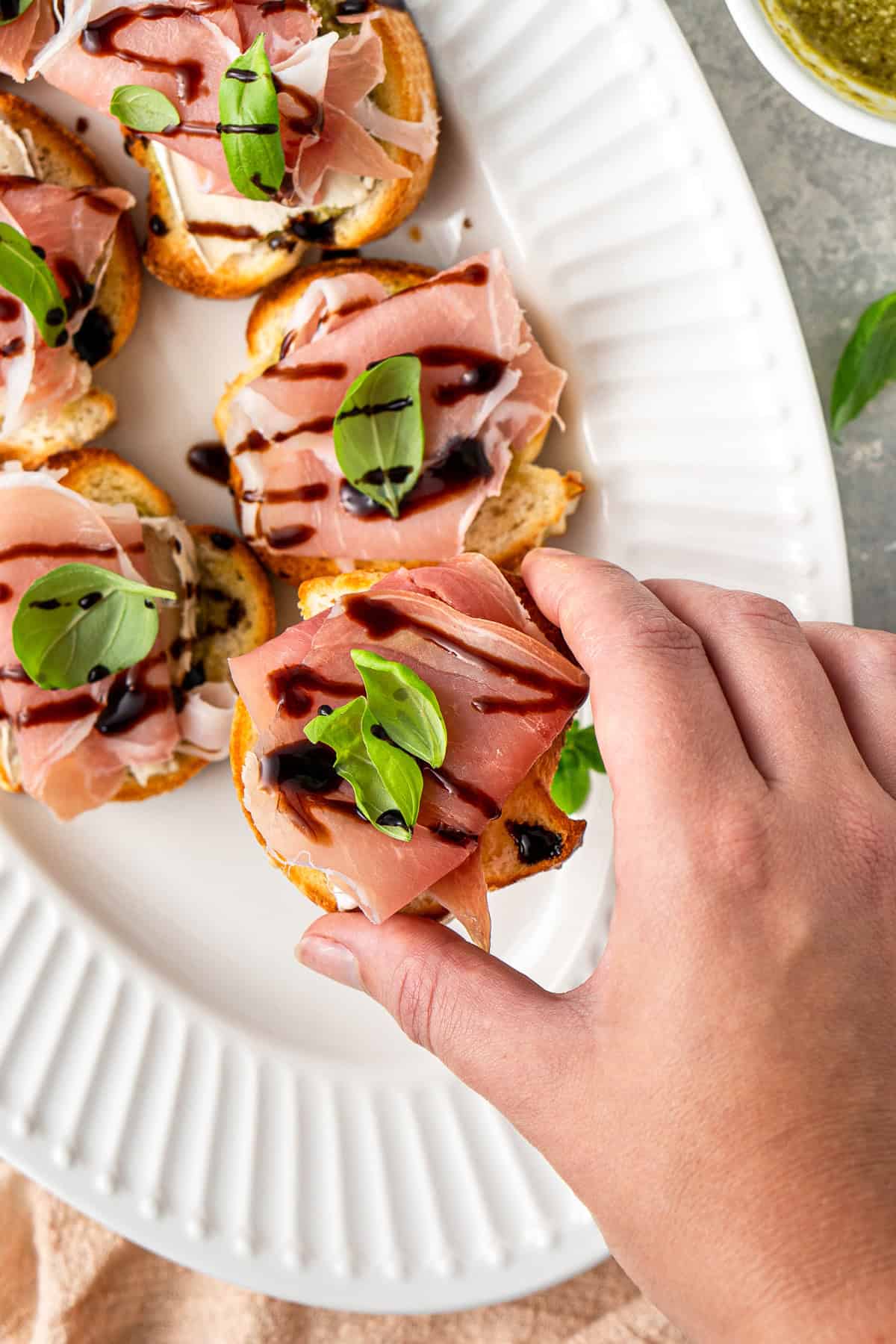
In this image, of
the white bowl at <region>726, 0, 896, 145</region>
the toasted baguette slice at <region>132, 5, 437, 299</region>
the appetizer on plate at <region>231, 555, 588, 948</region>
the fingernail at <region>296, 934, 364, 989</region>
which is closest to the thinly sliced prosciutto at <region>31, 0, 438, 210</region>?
the toasted baguette slice at <region>132, 5, 437, 299</region>

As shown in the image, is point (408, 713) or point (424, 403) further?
point (424, 403)

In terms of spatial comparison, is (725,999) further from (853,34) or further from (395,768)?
(853,34)

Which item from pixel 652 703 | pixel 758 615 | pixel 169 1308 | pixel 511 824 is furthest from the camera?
pixel 169 1308

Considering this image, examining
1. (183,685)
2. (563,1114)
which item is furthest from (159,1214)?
(563,1114)

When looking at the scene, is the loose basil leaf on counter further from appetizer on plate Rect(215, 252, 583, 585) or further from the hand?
the hand

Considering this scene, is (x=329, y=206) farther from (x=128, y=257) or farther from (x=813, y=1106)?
(x=813, y=1106)

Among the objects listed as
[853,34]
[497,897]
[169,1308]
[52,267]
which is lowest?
[169,1308]

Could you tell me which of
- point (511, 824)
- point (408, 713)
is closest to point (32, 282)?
point (408, 713)
